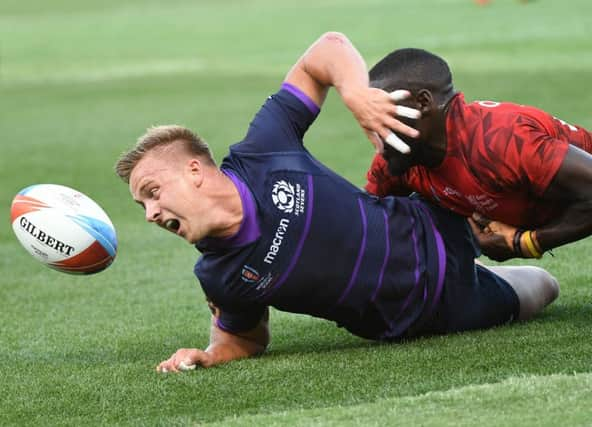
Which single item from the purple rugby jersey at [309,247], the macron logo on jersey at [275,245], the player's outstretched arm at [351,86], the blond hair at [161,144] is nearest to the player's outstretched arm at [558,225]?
the purple rugby jersey at [309,247]

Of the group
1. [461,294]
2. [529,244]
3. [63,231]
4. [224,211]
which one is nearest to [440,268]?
[461,294]

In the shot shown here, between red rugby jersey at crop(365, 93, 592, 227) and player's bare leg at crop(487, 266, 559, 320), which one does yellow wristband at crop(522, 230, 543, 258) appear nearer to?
red rugby jersey at crop(365, 93, 592, 227)

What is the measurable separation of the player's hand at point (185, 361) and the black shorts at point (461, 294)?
1007mm

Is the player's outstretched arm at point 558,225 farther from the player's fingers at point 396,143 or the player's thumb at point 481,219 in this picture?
the player's fingers at point 396,143

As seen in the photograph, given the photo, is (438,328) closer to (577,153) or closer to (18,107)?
(577,153)

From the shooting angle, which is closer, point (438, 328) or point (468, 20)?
point (438, 328)

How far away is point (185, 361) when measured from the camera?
5.81 meters

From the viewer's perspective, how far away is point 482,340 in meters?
5.86

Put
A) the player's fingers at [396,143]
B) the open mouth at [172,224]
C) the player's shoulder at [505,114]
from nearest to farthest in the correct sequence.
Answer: the player's fingers at [396,143] < the open mouth at [172,224] < the player's shoulder at [505,114]

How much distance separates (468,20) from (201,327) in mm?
26206

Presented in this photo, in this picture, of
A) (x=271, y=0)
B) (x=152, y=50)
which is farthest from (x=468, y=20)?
(x=271, y=0)

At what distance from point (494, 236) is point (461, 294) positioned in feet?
1.19

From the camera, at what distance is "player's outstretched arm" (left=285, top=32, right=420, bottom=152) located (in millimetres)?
5258

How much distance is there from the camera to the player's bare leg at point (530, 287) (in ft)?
21.0
